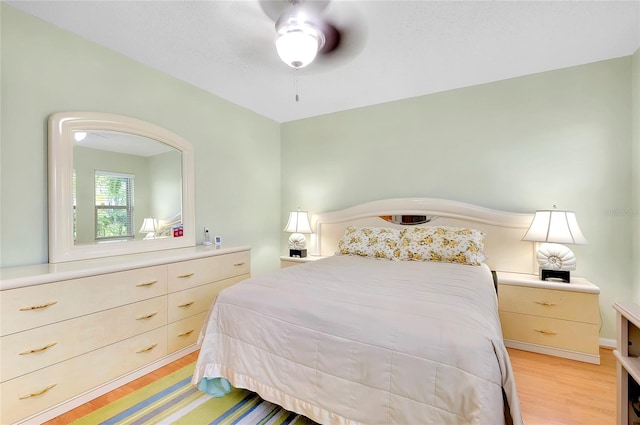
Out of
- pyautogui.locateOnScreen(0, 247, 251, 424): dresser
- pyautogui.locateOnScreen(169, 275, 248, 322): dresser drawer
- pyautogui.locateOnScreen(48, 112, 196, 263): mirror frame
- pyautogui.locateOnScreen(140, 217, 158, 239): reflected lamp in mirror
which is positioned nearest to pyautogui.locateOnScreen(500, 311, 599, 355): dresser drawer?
pyautogui.locateOnScreen(169, 275, 248, 322): dresser drawer

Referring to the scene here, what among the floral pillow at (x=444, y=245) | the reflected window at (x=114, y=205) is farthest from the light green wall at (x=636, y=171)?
the reflected window at (x=114, y=205)

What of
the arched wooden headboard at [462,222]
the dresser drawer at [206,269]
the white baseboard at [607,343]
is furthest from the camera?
the arched wooden headboard at [462,222]

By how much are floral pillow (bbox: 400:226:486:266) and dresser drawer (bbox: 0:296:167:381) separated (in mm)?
2159

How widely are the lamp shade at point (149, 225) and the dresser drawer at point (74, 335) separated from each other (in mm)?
676

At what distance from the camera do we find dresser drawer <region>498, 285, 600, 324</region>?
213cm

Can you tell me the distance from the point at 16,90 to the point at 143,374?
2.05 m

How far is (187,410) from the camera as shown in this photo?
5.36 ft

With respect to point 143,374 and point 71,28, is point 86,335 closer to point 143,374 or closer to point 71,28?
point 143,374

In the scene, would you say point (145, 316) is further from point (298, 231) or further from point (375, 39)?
point (375, 39)

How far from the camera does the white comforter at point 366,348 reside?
1047 millimetres

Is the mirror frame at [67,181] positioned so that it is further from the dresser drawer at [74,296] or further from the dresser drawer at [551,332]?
the dresser drawer at [551,332]

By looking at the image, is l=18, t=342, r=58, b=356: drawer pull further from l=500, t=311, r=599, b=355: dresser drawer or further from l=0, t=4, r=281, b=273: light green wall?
l=500, t=311, r=599, b=355: dresser drawer

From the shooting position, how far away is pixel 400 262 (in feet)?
8.23

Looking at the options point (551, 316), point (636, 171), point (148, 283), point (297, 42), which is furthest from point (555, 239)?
point (148, 283)
